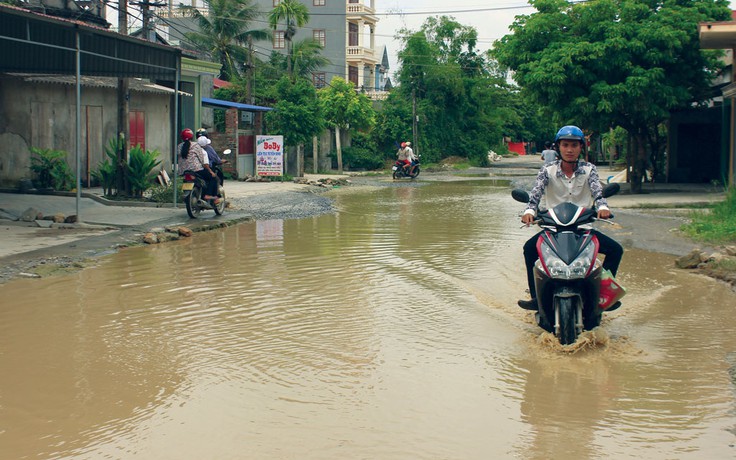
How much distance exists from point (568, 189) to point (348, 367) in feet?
8.18

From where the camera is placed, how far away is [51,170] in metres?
19.4

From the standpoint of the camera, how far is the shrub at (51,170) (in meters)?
19.4

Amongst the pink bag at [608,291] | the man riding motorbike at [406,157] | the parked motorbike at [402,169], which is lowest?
the pink bag at [608,291]

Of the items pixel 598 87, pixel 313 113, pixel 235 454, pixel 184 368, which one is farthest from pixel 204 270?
pixel 313 113

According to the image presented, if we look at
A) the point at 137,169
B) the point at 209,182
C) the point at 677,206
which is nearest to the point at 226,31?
the point at 137,169

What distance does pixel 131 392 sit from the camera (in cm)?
545

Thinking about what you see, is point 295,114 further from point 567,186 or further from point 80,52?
point 567,186

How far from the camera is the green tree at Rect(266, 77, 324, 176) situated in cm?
3319

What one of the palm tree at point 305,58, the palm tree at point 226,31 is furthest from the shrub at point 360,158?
the palm tree at point 226,31

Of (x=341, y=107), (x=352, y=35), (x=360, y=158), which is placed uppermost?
(x=352, y=35)

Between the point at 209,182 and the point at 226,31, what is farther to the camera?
the point at 226,31

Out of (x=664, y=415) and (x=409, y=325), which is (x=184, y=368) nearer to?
(x=409, y=325)

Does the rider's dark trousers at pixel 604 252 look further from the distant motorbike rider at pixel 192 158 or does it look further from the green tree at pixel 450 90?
the green tree at pixel 450 90

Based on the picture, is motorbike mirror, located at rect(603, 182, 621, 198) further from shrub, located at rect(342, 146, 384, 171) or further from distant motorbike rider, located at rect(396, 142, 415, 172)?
shrub, located at rect(342, 146, 384, 171)
